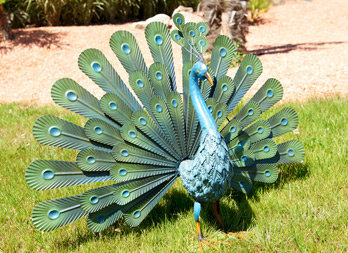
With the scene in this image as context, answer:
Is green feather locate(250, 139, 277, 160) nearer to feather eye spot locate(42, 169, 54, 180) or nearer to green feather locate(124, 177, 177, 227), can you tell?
green feather locate(124, 177, 177, 227)

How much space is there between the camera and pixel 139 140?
2754 mm

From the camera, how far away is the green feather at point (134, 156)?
8.81 ft

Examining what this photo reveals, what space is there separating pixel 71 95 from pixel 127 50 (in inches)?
22.7

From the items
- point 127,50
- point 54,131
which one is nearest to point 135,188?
point 54,131

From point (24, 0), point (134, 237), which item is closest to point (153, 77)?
point (134, 237)

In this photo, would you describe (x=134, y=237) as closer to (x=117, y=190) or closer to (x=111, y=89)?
(x=117, y=190)

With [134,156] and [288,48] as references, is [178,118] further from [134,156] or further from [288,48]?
[288,48]

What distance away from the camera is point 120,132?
273cm

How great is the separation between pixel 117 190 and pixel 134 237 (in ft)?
1.54

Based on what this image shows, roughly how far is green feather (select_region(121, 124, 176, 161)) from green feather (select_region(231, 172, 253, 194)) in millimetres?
606

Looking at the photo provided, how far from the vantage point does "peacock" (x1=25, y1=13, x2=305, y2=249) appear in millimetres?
2539

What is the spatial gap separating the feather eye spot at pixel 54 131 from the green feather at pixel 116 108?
36 cm

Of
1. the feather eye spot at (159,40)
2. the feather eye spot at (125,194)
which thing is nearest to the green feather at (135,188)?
the feather eye spot at (125,194)

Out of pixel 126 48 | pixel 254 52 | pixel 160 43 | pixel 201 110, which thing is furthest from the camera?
pixel 254 52
